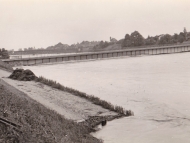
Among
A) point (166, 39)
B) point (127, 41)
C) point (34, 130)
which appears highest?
point (166, 39)

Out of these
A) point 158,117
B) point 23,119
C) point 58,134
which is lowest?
point 158,117

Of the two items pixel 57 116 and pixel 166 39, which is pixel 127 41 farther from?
pixel 57 116

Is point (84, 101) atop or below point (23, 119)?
below

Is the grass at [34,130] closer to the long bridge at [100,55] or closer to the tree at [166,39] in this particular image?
the long bridge at [100,55]

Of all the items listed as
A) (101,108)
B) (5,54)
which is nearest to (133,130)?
(101,108)

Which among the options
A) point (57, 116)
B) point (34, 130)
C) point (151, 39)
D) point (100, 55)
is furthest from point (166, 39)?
point (34, 130)

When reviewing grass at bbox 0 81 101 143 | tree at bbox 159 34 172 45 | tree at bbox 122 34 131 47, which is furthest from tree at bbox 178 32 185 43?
grass at bbox 0 81 101 143

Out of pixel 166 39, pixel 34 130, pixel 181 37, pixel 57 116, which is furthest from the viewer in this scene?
pixel 166 39

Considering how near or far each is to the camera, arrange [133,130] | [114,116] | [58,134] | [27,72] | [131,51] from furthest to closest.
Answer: [131,51] → [27,72] → [114,116] → [133,130] → [58,134]

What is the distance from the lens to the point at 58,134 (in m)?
10.5

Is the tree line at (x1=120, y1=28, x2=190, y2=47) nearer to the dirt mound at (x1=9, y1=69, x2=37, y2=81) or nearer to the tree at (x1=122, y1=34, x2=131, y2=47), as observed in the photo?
the tree at (x1=122, y1=34, x2=131, y2=47)

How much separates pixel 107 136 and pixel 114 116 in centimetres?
342

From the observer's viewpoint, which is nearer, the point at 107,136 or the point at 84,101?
the point at 107,136

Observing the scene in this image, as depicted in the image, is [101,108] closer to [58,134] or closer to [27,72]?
[58,134]
